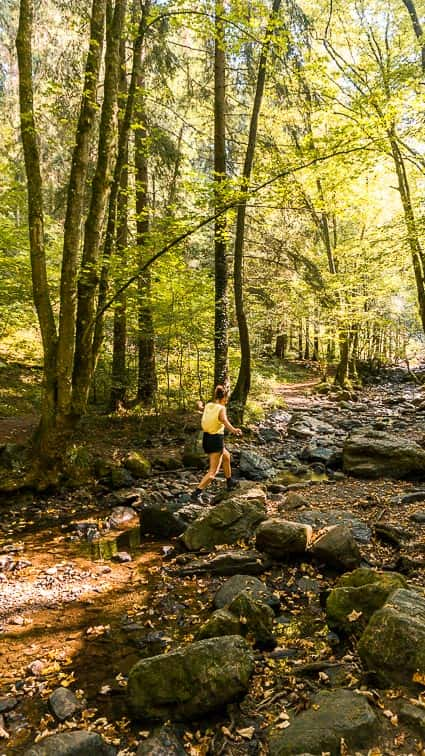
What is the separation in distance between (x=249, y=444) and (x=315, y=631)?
777cm


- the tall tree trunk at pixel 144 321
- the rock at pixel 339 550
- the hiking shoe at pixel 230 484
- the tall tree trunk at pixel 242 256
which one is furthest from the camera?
the tall tree trunk at pixel 242 256

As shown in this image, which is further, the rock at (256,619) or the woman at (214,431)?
the woman at (214,431)

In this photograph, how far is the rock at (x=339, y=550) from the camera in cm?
525

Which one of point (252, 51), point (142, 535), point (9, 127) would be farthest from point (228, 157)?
point (142, 535)

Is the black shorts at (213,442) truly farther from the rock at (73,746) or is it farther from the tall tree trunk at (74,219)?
the rock at (73,746)

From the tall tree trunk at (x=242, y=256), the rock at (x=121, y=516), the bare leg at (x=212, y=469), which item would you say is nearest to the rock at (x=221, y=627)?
the rock at (x=121, y=516)

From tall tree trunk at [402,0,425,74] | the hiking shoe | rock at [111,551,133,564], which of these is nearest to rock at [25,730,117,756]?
rock at [111,551,133,564]

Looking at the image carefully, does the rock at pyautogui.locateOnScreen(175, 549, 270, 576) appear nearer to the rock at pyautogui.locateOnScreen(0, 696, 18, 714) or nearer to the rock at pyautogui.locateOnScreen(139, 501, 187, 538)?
the rock at pyautogui.locateOnScreen(139, 501, 187, 538)

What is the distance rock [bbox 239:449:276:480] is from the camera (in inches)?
371

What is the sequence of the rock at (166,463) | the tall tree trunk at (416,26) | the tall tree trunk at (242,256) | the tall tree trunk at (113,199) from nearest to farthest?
the tall tree trunk at (113,199) < the rock at (166,463) < the tall tree trunk at (242,256) < the tall tree trunk at (416,26)

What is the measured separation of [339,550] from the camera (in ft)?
17.3

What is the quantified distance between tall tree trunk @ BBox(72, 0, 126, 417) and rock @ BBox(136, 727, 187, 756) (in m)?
5.89

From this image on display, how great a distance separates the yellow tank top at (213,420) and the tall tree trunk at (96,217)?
87.3 inches

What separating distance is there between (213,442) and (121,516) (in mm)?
1943
